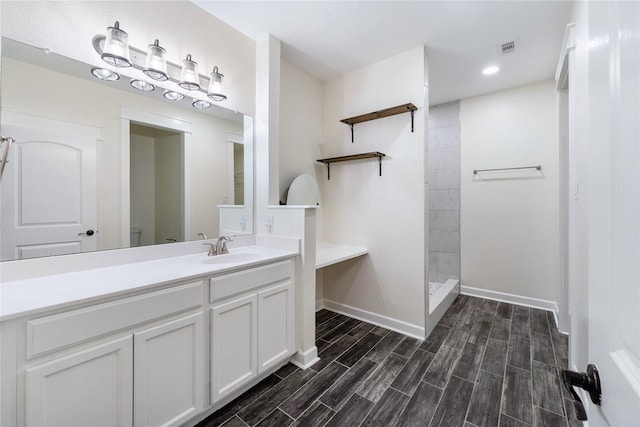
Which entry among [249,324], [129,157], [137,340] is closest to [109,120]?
[129,157]

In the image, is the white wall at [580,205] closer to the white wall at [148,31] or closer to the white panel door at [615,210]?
the white panel door at [615,210]

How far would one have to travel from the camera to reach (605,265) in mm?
461

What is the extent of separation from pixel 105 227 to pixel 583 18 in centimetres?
299

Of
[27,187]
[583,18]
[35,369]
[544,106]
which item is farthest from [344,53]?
[35,369]

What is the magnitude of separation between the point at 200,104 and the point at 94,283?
4.52 ft

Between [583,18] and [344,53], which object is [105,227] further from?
[583,18]

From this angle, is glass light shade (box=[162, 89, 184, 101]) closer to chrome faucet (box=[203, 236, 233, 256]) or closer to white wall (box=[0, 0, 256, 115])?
white wall (box=[0, 0, 256, 115])

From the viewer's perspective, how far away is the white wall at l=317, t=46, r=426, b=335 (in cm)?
239

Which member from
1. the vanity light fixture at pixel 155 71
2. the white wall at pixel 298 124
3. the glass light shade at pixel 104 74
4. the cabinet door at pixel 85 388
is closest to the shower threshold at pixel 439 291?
the white wall at pixel 298 124

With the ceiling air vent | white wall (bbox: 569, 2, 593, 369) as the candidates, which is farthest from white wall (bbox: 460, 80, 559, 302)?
white wall (bbox: 569, 2, 593, 369)

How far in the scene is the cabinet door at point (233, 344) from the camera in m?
1.45

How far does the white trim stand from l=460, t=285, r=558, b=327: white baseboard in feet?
7.83

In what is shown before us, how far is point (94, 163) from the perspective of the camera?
4.83 ft

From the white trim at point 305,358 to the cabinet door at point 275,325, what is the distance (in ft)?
0.33
